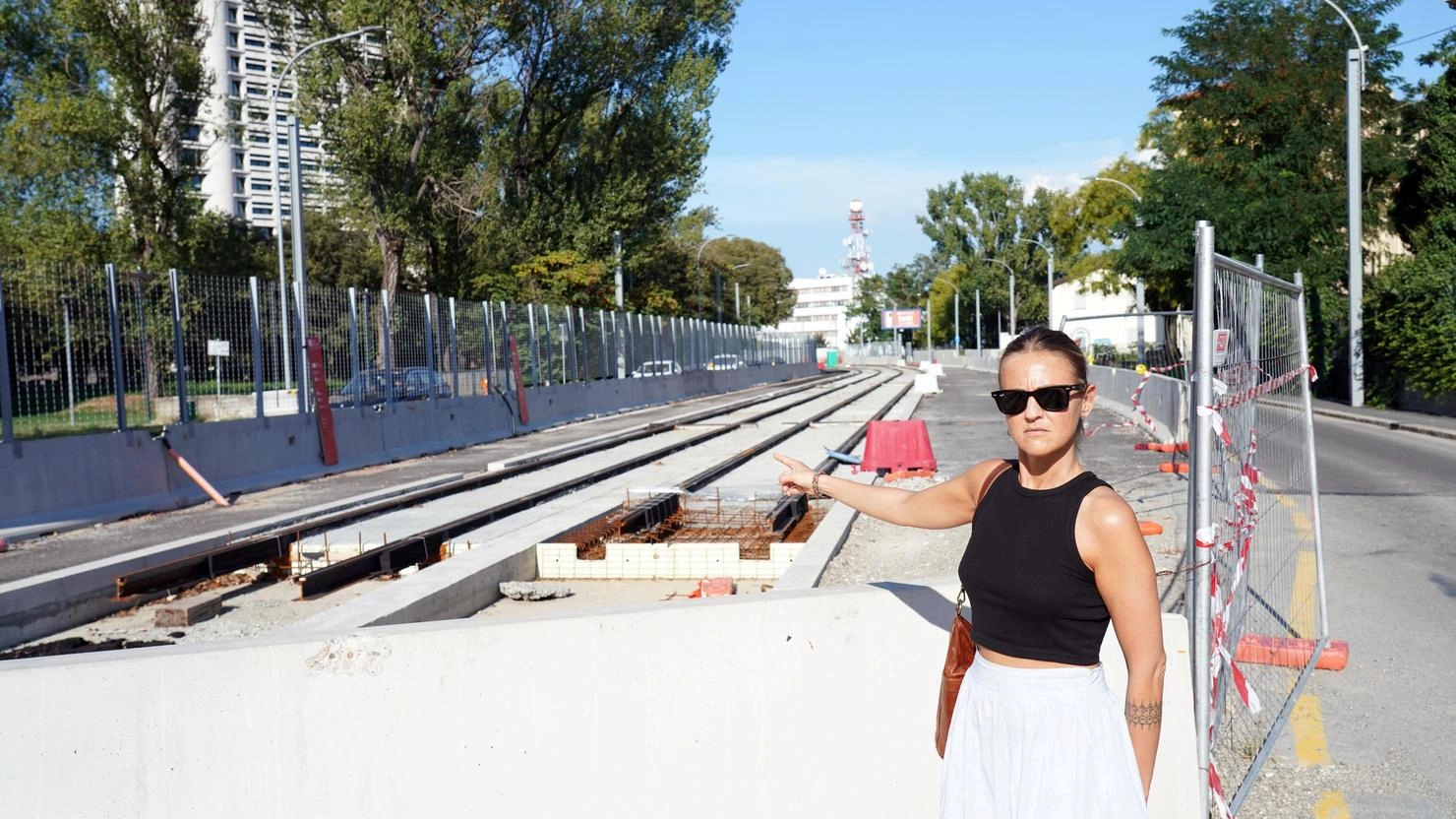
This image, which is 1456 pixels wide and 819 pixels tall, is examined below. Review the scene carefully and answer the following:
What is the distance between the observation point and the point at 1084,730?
9.88 ft

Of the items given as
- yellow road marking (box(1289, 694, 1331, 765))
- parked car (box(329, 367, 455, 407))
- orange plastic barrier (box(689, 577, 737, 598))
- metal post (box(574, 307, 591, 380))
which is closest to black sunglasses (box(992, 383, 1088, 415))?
yellow road marking (box(1289, 694, 1331, 765))

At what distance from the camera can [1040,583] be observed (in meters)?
3.04

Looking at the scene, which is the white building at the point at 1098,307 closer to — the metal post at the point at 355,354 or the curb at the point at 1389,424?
the curb at the point at 1389,424

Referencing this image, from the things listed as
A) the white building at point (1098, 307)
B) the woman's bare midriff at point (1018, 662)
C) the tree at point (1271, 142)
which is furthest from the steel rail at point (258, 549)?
the white building at point (1098, 307)

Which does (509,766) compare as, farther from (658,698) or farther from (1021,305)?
(1021,305)

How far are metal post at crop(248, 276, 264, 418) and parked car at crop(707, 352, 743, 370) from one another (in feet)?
134

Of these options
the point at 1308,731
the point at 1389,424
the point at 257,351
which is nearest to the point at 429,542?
the point at 1308,731

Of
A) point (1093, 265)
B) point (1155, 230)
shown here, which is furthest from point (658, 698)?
point (1093, 265)

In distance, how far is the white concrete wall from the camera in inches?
155

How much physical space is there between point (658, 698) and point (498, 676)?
1.67 ft

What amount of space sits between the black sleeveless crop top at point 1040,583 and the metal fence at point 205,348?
49.4ft

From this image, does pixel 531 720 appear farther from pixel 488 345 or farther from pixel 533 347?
pixel 533 347

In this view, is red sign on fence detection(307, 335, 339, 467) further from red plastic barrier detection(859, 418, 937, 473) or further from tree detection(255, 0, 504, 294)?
tree detection(255, 0, 504, 294)

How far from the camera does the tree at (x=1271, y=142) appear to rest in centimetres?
4097
